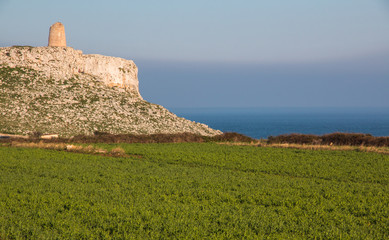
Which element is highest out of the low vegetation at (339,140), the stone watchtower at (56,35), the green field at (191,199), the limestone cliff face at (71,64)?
the stone watchtower at (56,35)

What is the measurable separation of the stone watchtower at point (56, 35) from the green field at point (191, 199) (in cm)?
4713

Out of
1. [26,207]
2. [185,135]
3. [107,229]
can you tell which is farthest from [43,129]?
[107,229]

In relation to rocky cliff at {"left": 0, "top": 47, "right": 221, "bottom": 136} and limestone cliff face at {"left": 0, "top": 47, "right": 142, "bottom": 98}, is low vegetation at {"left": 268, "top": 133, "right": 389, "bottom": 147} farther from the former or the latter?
limestone cliff face at {"left": 0, "top": 47, "right": 142, "bottom": 98}

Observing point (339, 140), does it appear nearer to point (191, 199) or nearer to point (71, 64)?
point (191, 199)

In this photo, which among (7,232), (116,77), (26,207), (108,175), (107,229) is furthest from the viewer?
(116,77)

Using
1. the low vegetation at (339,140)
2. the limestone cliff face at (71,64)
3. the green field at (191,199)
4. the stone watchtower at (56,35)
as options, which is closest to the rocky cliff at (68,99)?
the limestone cliff face at (71,64)

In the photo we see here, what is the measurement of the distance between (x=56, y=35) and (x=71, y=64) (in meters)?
7.17

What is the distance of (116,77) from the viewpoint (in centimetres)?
7956

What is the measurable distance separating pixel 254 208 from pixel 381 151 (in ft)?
87.5

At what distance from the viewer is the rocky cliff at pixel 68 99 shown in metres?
55.2

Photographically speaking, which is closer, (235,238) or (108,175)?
(235,238)

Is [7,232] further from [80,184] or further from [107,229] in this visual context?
[80,184]

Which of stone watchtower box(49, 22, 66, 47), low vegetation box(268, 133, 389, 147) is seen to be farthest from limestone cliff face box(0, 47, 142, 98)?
low vegetation box(268, 133, 389, 147)

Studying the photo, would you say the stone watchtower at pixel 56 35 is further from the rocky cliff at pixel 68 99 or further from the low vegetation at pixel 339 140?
the low vegetation at pixel 339 140
